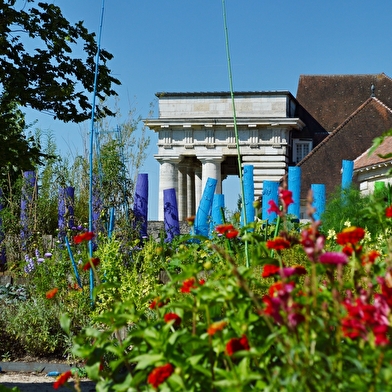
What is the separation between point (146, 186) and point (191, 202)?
19.4 m

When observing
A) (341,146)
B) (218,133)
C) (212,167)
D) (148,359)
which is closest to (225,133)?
(218,133)

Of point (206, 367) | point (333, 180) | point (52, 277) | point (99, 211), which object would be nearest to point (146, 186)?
point (99, 211)

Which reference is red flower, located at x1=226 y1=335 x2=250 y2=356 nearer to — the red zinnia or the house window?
the red zinnia

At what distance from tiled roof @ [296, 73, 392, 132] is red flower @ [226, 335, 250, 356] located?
26.9 m

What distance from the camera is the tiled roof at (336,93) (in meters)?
28.8

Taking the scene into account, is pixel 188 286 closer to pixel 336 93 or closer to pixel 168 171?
pixel 168 171

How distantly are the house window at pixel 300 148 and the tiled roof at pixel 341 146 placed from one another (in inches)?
202

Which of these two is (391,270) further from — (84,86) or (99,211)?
(99,211)

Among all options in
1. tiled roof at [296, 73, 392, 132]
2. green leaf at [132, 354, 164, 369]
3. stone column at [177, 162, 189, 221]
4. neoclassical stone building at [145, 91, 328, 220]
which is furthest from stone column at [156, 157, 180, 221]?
green leaf at [132, 354, 164, 369]

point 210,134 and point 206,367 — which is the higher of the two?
point 210,134

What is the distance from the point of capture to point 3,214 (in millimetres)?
10602

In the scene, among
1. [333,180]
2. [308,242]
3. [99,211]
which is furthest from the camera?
[333,180]

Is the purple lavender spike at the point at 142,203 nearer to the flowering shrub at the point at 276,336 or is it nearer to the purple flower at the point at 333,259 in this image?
the flowering shrub at the point at 276,336

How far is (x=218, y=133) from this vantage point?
1087 inches
